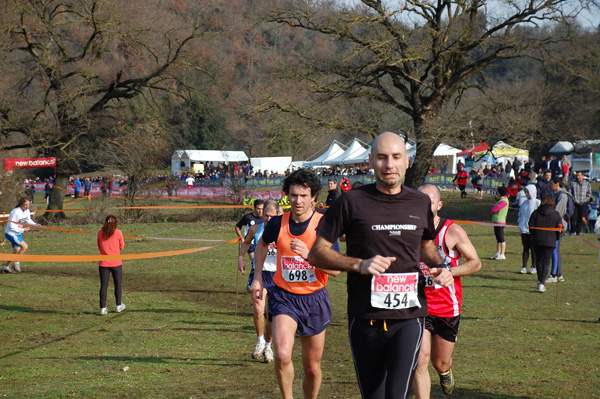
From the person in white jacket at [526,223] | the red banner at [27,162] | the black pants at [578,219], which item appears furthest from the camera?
the red banner at [27,162]

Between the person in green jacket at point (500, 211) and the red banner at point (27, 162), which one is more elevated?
the red banner at point (27, 162)

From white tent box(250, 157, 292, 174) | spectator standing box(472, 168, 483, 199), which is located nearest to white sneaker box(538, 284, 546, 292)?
spectator standing box(472, 168, 483, 199)

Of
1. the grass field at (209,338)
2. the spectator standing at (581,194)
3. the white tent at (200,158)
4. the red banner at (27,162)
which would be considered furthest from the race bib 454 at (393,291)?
the white tent at (200,158)

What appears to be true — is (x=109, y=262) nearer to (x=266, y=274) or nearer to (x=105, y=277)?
(x=105, y=277)

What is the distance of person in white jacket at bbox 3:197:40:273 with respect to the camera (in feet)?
51.0

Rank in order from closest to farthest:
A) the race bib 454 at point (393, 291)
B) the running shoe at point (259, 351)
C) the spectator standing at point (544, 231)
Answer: the race bib 454 at point (393, 291) → the running shoe at point (259, 351) → the spectator standing at point (544, 231)

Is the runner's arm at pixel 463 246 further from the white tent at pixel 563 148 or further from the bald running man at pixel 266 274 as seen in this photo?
the white tent at pixel 563 148

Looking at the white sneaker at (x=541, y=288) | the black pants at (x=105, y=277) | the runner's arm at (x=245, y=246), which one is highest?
the runner's arm at (x=245, y=246)

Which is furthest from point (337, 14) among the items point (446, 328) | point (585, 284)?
point (446, 328)

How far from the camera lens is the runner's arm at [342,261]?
365 centimetres

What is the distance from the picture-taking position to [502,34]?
2833cm

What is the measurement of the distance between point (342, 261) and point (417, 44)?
83.3 feet

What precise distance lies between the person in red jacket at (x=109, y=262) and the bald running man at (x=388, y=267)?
7.91 m

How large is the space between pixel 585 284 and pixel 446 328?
9.96 m
